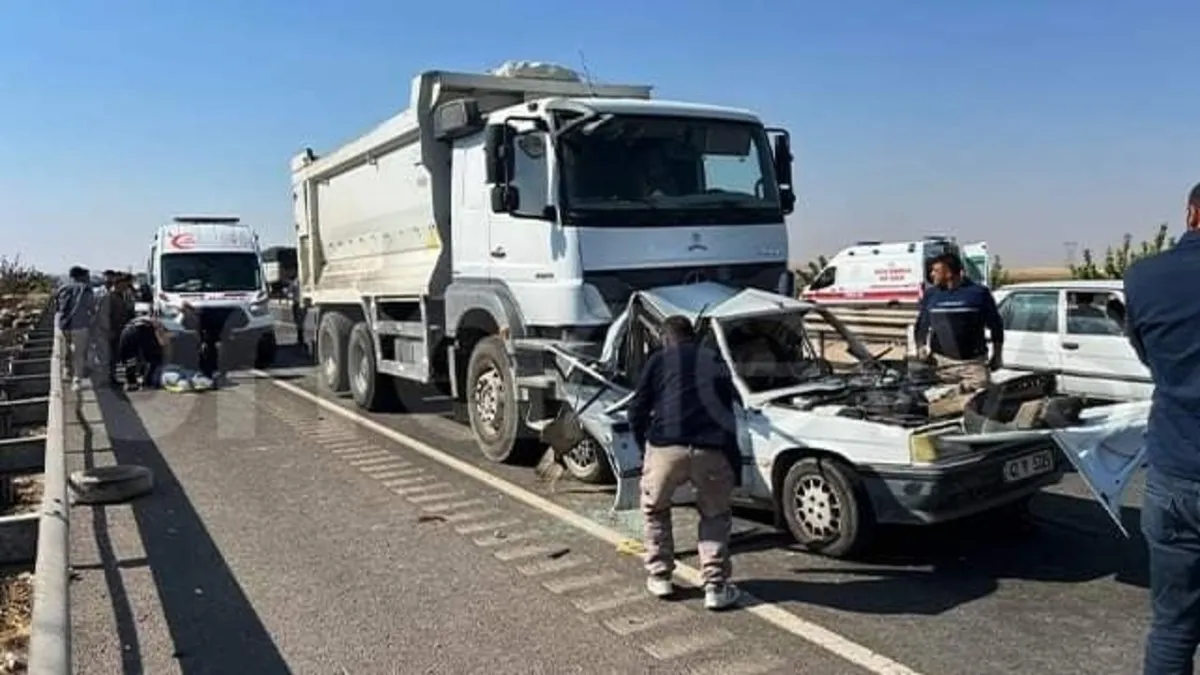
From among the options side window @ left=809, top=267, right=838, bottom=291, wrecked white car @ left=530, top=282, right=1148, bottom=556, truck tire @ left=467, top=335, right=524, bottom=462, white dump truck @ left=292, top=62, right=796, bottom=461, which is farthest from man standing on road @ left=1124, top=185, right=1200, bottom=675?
side window @ left=809, top=267, right=838, bottom=291

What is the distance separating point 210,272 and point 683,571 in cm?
1426

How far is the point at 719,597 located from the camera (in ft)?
16.9

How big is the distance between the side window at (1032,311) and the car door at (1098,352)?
0.20 m

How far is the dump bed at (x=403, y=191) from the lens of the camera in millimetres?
9648

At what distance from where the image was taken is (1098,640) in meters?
4.63

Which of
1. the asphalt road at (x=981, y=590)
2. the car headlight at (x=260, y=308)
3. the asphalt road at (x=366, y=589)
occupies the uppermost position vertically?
the car headlight at (x=260, y=308)

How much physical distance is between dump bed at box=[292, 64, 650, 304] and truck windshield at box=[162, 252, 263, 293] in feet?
14.0

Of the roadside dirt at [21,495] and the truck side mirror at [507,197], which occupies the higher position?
the truck side mirror at [507,197]

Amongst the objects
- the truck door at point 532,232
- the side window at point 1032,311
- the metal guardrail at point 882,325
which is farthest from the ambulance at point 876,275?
the truck door at point 532,232

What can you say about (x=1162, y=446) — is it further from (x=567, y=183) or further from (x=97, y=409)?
(x=97, y=409)

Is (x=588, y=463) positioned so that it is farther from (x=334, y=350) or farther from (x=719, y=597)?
(x=334, y=350)

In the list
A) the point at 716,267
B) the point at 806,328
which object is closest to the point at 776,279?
the point at 716,267

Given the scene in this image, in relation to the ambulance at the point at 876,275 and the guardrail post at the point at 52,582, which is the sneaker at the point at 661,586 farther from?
the ambulance at the point at 876,275

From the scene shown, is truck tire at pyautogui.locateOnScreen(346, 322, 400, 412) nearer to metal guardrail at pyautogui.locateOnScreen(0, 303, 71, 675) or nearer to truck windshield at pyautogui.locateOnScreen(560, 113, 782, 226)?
metal guardrail at pyautogui.locateOnScreen(0, 303, 71, 675)
